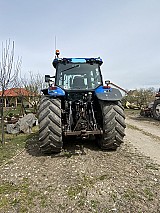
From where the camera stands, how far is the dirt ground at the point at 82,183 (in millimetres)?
2523

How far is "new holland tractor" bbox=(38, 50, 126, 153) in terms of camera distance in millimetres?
4406

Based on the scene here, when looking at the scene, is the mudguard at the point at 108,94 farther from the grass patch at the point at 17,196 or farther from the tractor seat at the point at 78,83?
the grass patch at the point at 17,196

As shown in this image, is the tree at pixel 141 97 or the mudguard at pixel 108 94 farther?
the tree at pixel 141 97

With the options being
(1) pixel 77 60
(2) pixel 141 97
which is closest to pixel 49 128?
(1) pixel 77 60

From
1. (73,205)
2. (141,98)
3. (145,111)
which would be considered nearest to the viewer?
(73,205)

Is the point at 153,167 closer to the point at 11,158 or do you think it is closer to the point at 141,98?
the point at 11,158

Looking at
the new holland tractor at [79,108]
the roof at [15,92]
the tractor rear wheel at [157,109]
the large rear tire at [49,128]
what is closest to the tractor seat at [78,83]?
the new holland tractor at [79,108]

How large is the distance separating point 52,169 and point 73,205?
1.28 metres

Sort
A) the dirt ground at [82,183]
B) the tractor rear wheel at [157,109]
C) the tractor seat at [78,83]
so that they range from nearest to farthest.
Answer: the dirt ground at [82,183] < the tractor seat at [78,83] < the tractor rear wheel at [157,109]

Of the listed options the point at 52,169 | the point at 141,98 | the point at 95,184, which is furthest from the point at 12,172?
the point at 141,98

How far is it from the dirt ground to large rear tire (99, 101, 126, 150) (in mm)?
297

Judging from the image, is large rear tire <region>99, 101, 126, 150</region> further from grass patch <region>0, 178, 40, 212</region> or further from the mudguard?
grass patch <region>0, 178, 40, 212</region>

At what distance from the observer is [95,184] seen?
3070mm

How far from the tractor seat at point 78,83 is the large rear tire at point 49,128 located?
101cm
